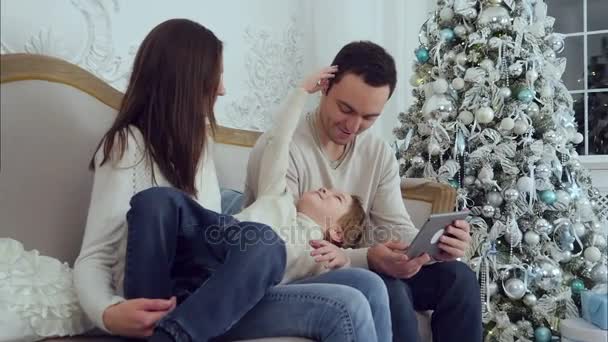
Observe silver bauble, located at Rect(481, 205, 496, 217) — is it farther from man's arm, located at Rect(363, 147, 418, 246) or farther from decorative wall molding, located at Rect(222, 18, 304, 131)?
decorative wall molding, located at Rect(222, 18, 304, 131)

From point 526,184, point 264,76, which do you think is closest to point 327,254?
point 526,184

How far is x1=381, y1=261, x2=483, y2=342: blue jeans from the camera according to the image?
1547 mm

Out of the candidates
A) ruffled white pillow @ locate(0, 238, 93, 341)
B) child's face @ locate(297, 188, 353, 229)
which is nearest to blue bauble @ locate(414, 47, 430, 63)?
child's face @ locate(297, 188, 353, 229)

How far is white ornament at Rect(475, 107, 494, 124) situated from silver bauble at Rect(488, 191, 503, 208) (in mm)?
276

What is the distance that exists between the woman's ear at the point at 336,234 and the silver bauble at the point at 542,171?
0.97m

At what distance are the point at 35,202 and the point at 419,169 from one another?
1519 mm

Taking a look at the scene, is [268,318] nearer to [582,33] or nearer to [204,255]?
[204,255]

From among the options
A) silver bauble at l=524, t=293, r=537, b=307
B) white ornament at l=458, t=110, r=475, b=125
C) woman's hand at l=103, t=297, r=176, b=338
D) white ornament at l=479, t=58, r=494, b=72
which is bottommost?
silver bauble at l=524, t=293, r=537, b=307

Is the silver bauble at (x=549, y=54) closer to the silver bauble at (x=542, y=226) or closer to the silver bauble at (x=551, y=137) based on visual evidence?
the silver bauble at (x=551, y=137)

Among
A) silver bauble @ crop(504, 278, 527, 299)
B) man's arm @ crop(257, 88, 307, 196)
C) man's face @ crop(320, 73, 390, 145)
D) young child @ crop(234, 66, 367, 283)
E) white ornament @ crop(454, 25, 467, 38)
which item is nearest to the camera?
young child @ crop(234, 66, 367, 283)

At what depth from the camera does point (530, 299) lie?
220 cm

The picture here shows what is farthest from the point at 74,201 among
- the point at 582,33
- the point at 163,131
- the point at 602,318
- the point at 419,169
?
the point at 582,33

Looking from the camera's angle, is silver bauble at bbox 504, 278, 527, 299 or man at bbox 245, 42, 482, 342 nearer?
man at bbox 245, 42, 482, 342

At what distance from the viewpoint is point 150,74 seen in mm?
1387
